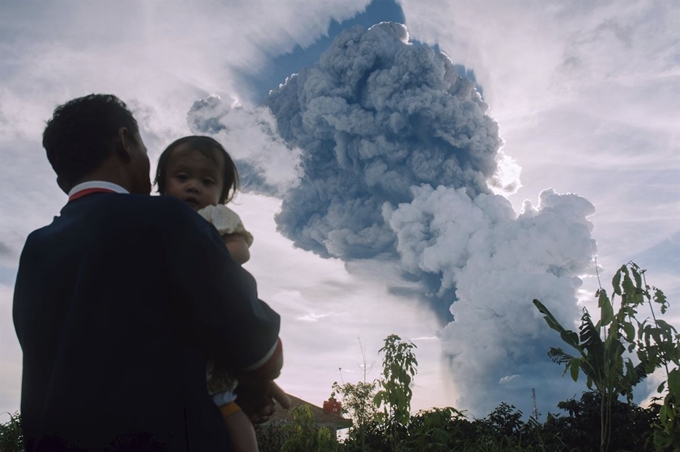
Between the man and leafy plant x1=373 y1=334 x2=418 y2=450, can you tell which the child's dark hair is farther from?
leafy plant x1=373 y1=334 x2=418 y2=450

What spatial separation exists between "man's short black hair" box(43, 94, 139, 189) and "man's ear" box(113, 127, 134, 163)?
1 cm

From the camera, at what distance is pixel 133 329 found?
98cm

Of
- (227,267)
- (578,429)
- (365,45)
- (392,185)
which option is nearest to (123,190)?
(227,267)

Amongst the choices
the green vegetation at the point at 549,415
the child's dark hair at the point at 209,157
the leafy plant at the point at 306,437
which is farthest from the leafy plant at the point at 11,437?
the child's dark hair at the point at 209,157

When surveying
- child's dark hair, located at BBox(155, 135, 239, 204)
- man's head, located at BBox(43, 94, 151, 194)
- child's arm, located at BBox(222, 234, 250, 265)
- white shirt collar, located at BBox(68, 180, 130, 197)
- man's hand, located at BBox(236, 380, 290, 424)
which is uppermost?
child's dark hair, located at BBox(155, 135, 239, 204)

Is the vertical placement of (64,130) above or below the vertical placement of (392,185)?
below

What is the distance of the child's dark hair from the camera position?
58.5 inches

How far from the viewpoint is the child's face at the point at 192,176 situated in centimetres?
144

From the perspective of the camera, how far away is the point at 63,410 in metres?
0.96

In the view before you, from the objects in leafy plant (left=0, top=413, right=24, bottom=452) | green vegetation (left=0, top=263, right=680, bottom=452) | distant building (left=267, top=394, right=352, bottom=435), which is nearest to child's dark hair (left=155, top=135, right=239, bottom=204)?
green vegetation (left=0, top=263, right=680, bottom=452)

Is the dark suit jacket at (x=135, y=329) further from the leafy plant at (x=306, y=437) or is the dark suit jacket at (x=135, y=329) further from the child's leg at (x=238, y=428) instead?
the leafy plant at (x=306, y=437)

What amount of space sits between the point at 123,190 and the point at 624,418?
16.2 m

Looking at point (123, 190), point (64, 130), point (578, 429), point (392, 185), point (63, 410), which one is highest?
point (392, 185)

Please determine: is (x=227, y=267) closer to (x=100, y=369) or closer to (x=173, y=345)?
(x=173, y=345)
